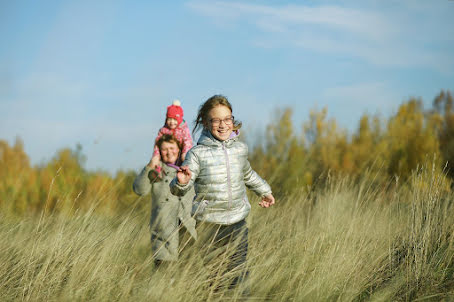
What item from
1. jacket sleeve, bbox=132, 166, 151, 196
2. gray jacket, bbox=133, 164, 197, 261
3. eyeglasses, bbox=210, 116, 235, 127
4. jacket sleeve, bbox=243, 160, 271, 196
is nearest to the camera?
eyeglasses, bbox=210, 116, 235, 127

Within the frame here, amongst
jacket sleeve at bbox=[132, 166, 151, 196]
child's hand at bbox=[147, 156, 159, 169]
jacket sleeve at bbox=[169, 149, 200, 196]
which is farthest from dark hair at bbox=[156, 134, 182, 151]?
jacket sleeve at bbox=[169, 149, 200, 196]

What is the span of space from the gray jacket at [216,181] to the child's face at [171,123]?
1746 mm

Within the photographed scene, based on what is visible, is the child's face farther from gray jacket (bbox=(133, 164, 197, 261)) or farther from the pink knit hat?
gray jacket (bbox=(133, 164, 197, 261))

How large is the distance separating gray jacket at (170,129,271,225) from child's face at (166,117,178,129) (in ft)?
5.73

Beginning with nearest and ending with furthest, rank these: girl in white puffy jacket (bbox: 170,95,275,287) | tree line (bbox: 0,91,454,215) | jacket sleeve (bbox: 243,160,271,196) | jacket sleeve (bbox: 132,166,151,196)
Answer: girl in white puffy jacket (bbox: 170,95,275,287), jacket sleeve (bbox: 243,160,271,196), jacket sleeve (bbox: 132,166,151,196), tree line (bbox: 0,91,454,215)

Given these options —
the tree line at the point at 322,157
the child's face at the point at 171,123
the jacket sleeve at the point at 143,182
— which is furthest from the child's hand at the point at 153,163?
the tree line at the point at 322,157

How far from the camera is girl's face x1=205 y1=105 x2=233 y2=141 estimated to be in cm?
316

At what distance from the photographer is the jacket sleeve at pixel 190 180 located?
2.97 meters

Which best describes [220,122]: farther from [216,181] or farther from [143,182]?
[143,182]

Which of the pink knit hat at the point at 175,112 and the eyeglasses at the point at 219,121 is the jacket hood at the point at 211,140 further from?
the pink knit hat at the point at 175,112

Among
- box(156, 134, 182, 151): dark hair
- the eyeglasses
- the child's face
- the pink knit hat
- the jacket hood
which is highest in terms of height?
the pink knit hat

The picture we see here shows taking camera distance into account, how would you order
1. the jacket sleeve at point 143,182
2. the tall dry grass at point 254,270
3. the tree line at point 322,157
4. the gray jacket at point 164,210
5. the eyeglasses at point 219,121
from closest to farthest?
the tall dry grass at point 254,270 < the eyeglasses at point 219,121 < the gray jacket at point 164,210 < the jacket sleeve at point 143,182 < the tree line at point 322,157

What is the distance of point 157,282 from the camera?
2865 millimetres

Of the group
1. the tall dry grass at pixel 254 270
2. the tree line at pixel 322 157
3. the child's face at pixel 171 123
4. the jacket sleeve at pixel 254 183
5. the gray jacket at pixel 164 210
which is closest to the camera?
the tall dry grass at pixel 254 270
